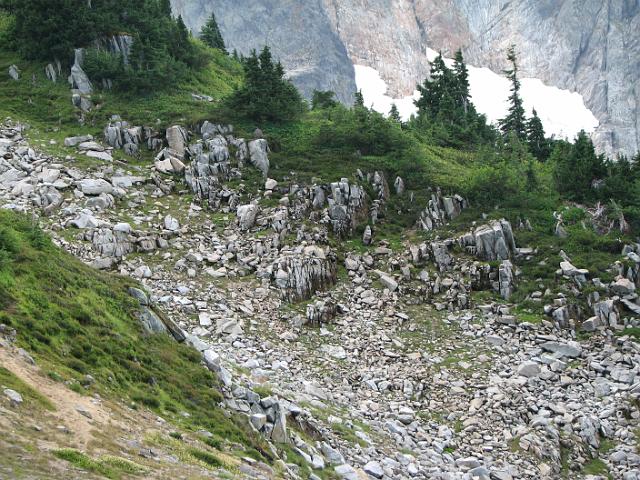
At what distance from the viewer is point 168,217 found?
38.0 m

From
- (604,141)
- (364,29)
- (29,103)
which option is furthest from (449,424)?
(364,29)

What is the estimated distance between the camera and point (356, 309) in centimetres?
3438

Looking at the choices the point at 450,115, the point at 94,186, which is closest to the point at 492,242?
the point at 94,186

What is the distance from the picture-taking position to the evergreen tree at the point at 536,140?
6862 cm

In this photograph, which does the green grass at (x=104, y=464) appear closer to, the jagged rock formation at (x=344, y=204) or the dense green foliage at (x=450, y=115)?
the jagged rock formation at (x=344, y=204)

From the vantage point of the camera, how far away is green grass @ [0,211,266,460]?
18.3 metres

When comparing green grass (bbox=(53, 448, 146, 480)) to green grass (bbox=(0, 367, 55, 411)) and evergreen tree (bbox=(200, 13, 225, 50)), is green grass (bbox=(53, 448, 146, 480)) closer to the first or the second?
green grass (bbox=(0, 367, 55, 411))

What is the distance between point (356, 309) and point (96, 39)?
34779 mm

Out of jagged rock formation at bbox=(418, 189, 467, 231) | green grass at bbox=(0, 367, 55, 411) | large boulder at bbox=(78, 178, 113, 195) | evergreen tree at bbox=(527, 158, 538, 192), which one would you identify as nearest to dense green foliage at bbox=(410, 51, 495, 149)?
evergreen tree at bbox=(527, 158, 538, 192)

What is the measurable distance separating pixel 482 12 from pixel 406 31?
111 ft

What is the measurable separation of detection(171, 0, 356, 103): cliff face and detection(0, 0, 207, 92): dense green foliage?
101438mm

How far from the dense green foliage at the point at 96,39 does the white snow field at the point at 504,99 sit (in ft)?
314

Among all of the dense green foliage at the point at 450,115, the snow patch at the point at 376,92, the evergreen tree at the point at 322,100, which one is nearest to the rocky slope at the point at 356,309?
the dense green foliage at the point at 450,115

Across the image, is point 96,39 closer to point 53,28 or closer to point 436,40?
point 53,28
